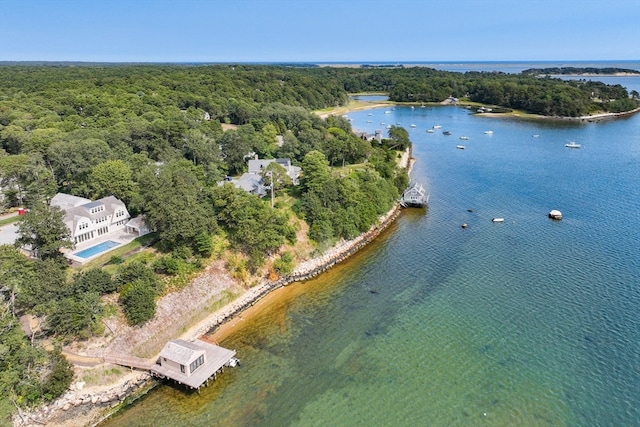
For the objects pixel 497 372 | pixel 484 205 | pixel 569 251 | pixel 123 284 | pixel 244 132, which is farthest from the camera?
pixel 244 132

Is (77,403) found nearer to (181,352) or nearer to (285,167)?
(181,352)

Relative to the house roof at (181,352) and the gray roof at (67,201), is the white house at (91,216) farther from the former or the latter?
the house roof at (181,352)

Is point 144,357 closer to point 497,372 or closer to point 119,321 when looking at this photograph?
point 119,321

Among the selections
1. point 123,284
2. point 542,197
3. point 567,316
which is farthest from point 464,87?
point 123,284

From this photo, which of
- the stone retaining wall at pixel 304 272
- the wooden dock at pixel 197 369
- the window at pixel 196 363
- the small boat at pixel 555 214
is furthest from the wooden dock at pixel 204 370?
the small boat at pixel 555 214

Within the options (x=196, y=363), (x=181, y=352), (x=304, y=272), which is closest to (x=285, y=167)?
(x=304, y=272)
